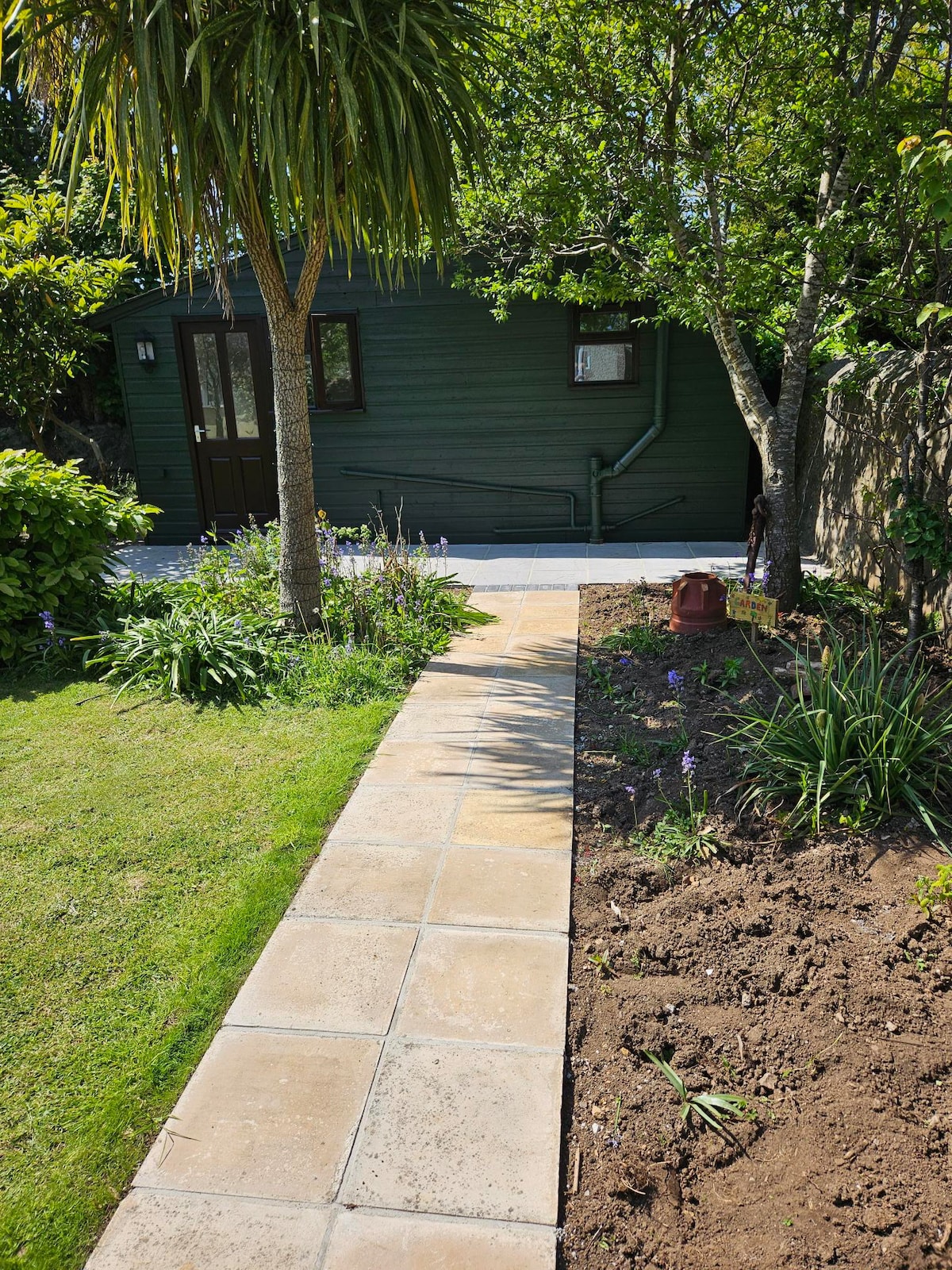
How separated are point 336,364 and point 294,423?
3639 millimetres

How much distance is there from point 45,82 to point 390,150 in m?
1.96

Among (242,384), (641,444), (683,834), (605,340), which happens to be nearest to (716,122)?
(605,340)

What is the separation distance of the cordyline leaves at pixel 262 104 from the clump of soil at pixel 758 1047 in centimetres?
321

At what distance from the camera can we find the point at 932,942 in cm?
225

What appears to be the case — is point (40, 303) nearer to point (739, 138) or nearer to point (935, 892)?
point (739, 138)

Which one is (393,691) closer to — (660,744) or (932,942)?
(660,744)

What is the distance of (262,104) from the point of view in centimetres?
376

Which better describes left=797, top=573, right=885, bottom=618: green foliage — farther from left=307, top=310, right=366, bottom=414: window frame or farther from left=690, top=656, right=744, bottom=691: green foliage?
left=307, top=310, right=366, bottom=414: window frame

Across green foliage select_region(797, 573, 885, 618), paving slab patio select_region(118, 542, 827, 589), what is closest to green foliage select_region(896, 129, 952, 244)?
green foliage select_region(797, 573, 885, 618)

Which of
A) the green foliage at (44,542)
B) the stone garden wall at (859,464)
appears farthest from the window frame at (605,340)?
the green foliage at (44,542)

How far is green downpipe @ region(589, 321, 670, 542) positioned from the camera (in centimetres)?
757

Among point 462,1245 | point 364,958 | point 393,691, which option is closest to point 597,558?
point 393,691

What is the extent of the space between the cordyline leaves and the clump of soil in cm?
321

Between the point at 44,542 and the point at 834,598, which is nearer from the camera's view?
the point at 834,598
